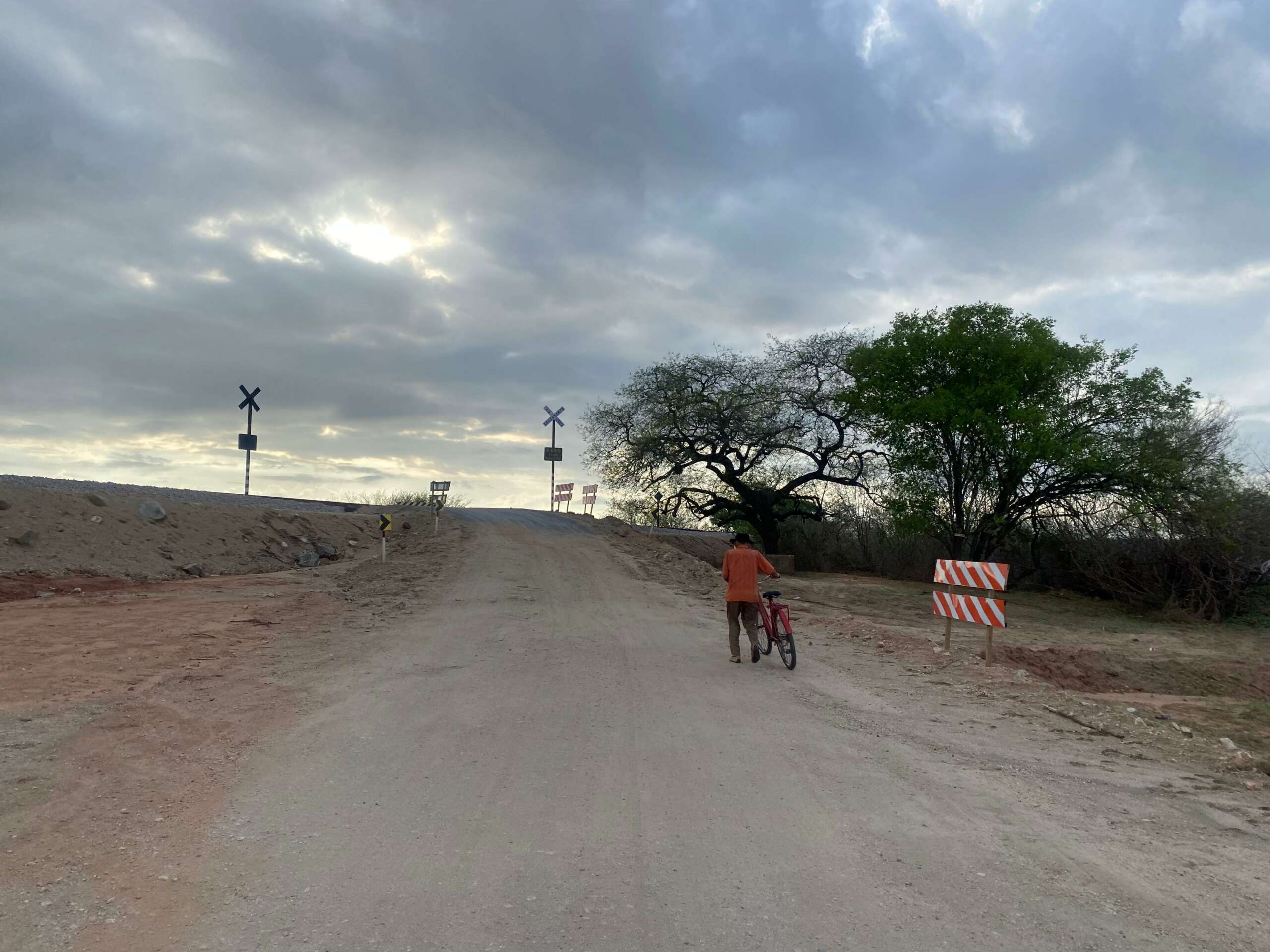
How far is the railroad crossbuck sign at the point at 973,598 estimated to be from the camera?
12.8 metres

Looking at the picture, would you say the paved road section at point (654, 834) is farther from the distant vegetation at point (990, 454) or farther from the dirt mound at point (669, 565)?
the distant vegetation at point (990, 454)

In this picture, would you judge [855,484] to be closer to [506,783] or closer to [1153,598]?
[1153,598]

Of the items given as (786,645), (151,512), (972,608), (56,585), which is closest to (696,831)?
(786,645)

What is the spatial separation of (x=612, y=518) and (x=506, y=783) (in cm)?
3237

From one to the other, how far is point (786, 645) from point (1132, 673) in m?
7.79

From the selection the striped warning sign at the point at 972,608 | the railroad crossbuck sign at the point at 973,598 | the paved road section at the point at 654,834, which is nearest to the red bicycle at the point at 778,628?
the paved road section at the point at 654,834

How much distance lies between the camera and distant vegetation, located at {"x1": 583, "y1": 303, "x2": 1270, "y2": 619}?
88.0 ft

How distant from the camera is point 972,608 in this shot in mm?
13414

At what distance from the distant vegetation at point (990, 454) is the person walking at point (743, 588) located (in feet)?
60.5

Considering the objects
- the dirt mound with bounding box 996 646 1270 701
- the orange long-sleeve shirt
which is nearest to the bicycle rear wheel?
the orange long-sleeve shirt

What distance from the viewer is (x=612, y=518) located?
3869 cm

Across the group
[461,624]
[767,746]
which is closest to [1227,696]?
[767,746]

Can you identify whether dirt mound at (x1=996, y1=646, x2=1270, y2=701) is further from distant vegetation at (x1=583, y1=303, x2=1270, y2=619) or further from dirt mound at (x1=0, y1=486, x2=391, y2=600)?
dirt mound at (x1=0, y1=486, x2=391, y2=600)

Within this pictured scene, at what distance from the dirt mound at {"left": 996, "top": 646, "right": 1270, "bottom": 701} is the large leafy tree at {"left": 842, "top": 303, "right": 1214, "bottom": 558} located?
37.7ft
